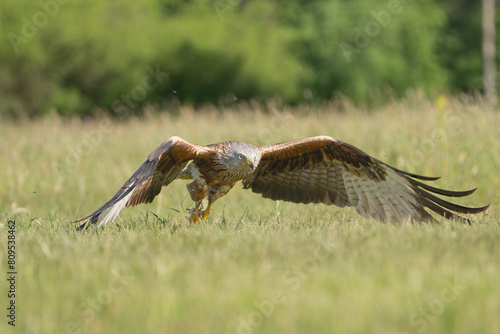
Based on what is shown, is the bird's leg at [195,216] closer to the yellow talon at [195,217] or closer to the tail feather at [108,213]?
the yellow talon at [195,217]

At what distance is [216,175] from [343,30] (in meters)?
23.9

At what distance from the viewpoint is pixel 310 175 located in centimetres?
639

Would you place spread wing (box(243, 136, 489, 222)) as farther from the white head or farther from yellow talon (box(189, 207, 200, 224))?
yellow talon (box(189, 207, 200, 224))

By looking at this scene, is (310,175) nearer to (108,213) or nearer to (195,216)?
(195,216)

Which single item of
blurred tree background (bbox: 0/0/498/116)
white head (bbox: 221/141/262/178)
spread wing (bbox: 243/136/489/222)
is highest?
white head (bbox: 221/141/262/178)

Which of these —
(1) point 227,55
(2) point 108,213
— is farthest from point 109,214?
(1) point 227,55

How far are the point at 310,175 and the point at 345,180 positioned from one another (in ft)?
1.14

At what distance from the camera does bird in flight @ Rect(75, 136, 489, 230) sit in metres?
5.80

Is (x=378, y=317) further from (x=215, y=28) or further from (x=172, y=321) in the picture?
(x=215, y=28)

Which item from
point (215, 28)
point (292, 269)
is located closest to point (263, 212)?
point (292, 269)

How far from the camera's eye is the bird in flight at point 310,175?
580 cm

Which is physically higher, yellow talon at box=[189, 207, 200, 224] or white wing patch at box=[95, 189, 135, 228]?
white wing patch at box=[95, 189, 135, 228]

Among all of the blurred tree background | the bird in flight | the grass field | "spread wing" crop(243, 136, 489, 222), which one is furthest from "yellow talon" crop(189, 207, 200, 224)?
the blurred tree background

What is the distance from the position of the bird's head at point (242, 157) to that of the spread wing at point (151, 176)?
0.59ft
